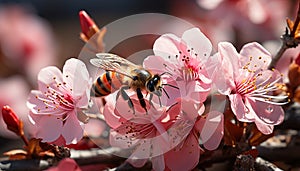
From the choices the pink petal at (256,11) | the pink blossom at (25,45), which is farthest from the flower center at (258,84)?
the pink blossom at (25,45)

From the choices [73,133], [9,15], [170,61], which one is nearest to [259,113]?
[170,61]

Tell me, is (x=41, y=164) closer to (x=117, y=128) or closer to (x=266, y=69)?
(x=117, y=128)

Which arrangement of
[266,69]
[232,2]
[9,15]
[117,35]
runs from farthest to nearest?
[9,15]
[117,35]
[232,2]
[266,69]

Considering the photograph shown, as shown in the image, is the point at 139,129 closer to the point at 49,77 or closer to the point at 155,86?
the point at 155,86

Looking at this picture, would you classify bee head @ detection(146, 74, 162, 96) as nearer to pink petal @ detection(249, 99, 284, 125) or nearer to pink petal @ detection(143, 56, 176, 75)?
pink petal @ detection(143, 56, 176, 75)

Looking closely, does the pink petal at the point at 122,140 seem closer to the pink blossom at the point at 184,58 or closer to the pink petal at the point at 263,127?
the pink blossom at the point at 184,58

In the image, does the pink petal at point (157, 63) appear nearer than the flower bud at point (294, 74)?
Yes
